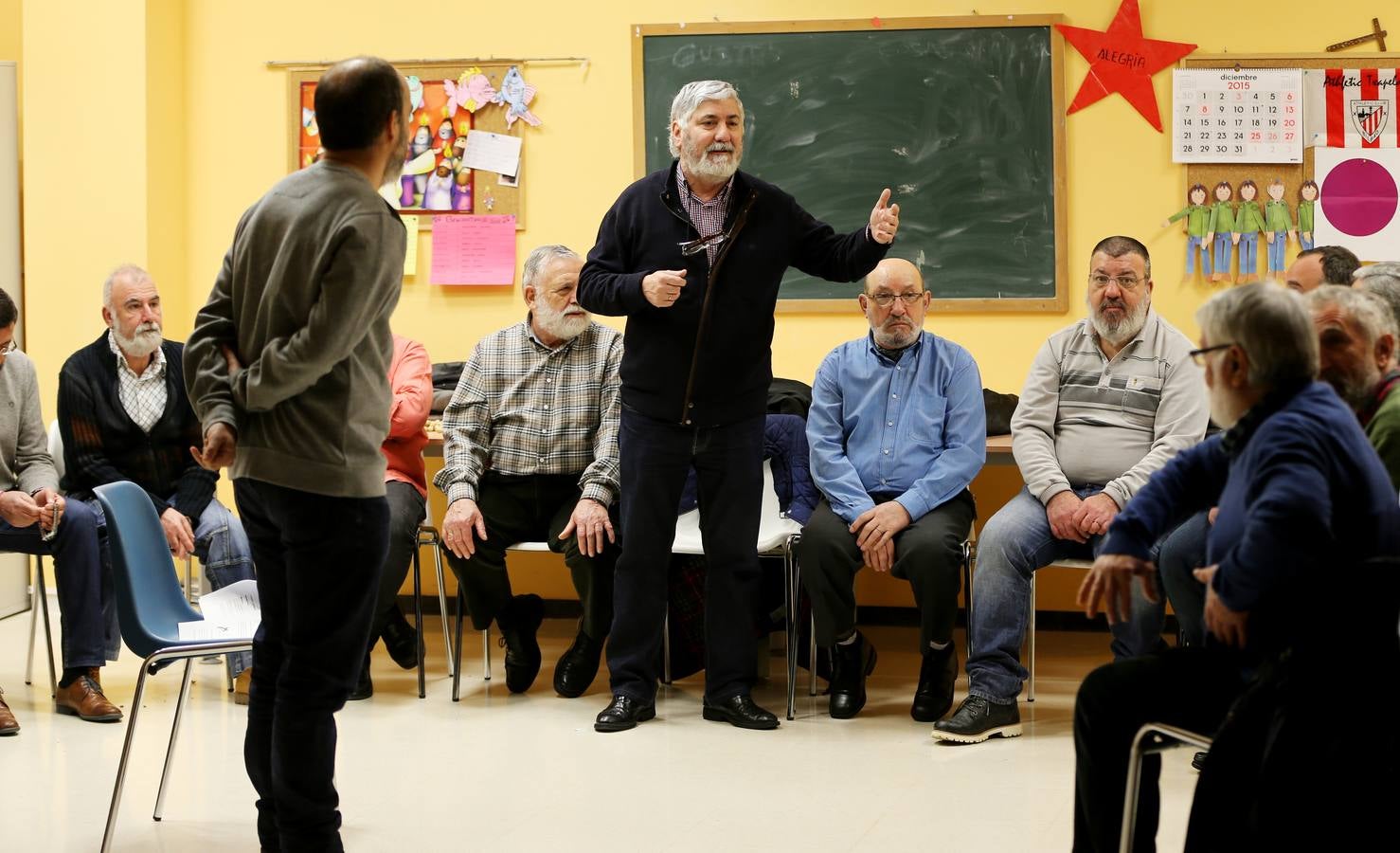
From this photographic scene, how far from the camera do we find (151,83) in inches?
199

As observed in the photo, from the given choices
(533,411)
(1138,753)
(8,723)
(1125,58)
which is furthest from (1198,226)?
(8,723)

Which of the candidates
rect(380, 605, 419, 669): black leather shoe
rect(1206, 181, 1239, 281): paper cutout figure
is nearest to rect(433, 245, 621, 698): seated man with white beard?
rect(380, 605, 419, 669): black leather shoe

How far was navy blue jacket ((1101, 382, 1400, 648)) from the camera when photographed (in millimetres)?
1794

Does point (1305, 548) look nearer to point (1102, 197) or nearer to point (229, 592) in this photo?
point (229, 592)

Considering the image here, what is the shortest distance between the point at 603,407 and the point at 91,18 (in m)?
Answer: 2.57

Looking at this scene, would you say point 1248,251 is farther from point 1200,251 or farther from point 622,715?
point 622,715

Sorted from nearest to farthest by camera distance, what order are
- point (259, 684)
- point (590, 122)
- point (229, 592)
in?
1. point (259, 684)
2. point (229, 592)
3. point (590, 122)

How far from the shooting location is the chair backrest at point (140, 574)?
2.70 m

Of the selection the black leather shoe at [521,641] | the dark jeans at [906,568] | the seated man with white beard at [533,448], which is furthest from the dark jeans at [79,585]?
the dark jeans at [906,568]

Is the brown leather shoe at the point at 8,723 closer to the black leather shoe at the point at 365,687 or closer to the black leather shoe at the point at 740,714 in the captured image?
the black leather shoe at the point at 365,687

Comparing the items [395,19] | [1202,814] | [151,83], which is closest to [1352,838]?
[1202,814]

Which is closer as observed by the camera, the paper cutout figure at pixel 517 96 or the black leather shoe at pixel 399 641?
the black leather shoe at pixel 399 641

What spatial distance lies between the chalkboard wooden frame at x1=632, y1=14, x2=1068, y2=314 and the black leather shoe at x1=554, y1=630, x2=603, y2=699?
1.46 m

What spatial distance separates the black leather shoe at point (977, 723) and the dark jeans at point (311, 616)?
1710 mm
